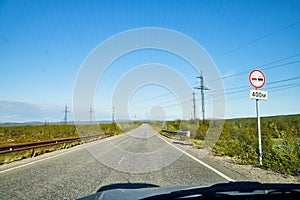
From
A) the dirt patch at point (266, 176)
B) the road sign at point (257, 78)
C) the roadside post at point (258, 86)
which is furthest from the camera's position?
the road sign at point (257, 78)

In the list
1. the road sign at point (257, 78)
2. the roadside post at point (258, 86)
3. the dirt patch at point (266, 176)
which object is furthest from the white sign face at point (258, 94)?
the dirt patch at point (266, 176)

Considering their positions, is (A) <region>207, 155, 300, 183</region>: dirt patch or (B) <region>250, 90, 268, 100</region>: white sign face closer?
(A) <region>207, 155, 300, 183</region>: dirt patch

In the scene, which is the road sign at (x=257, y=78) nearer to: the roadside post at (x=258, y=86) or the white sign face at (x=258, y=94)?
the roadside post at (x=258, y=86)

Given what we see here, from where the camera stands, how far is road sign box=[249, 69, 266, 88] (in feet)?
28.3

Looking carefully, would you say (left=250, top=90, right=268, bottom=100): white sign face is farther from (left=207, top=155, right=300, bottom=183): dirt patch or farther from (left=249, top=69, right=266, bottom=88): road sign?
(left=207, top=155, right=300, bottom=183): dirt patch

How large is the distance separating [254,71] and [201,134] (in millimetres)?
18269

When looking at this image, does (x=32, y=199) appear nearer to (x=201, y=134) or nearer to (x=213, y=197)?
(x=213, y=197)

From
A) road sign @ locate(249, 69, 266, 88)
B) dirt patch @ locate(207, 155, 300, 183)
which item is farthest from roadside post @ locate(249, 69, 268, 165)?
dirt patch @ locate(207, 155, 300, 183)

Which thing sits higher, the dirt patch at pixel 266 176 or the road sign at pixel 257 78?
the road sign at pixel 257 78

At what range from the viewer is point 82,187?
5.73 metres

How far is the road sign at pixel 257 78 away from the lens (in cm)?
863

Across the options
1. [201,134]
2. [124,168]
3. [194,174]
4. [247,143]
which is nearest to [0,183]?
[124,168]

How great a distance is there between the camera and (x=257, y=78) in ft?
28.7

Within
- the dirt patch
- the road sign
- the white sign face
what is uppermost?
the road sign
